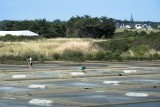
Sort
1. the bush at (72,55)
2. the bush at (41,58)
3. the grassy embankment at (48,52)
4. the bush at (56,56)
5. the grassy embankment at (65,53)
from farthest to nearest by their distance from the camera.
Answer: the bush at (72,55) → the bush at (56,56) → the grassy embankment at (65,53) → the grassy embankment at (48,52) → the bush at (41,58)

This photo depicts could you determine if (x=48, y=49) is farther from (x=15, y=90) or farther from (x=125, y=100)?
(x=125, y=100)

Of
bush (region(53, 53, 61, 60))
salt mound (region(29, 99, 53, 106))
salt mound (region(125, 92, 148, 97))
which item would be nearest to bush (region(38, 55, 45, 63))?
bush (region(53, 53, 61, 60))

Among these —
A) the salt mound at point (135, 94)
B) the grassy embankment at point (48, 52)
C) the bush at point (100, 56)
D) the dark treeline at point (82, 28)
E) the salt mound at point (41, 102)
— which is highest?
the dark treeline at point (82, 28)

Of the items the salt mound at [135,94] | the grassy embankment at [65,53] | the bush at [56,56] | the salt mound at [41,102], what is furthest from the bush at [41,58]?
the salt mound at [41,102]

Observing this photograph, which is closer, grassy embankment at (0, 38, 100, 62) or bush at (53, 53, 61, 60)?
grassy embankment at (0, 38, 100, 62)

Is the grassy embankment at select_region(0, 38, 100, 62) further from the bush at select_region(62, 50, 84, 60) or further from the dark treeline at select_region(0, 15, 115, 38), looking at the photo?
the dark treeline at select_region(0, 15, 115, 38)

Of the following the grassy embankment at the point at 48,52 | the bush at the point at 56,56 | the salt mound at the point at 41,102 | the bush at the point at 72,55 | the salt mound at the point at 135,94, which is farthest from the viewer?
the bush at the point at 72,55

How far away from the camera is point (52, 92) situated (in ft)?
53.1

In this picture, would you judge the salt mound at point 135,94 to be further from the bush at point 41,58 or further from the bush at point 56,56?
the bush at point 56,56

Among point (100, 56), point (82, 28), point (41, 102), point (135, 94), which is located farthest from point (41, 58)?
point (82, 28)

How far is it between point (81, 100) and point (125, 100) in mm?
1373

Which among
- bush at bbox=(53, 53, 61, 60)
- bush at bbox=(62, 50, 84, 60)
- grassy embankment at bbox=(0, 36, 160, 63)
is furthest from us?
bush at bbox=(62, 50, 84, 60)

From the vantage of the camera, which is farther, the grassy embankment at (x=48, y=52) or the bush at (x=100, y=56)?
the bush at (x=100, y=56)

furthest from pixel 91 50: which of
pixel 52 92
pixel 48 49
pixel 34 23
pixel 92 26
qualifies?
pixel 34 23
